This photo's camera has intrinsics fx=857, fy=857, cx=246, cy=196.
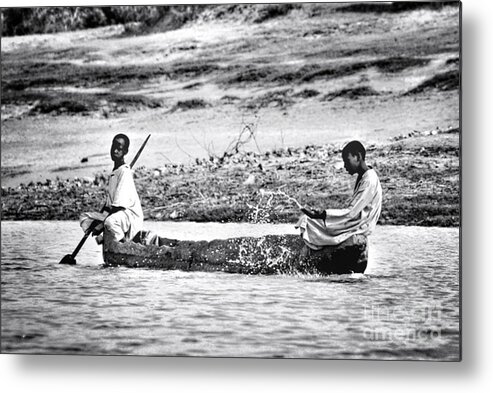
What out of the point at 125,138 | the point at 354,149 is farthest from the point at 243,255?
the point at 125,138

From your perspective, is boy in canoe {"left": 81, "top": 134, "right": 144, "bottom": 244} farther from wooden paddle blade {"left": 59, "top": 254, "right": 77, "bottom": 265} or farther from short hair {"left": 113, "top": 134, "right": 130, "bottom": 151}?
wooden paddle blade {"left": 59, "top": 254, "right": 77, "bottom": 265}

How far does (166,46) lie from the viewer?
17.4 ft

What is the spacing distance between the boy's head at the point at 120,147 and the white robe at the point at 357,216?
1.28m

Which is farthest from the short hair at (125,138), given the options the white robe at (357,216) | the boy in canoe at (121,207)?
the white robe at (357,216)

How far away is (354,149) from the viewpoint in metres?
5.14

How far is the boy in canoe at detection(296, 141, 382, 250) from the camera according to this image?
511 cm

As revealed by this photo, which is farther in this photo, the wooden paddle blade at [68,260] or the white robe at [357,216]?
the wooden paddle blade at [68,260]

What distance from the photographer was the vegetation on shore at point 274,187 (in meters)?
5.07

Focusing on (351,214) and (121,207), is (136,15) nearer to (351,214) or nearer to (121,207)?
(121,207)

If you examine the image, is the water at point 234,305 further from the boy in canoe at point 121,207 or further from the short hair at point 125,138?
the short hair at point 125,138

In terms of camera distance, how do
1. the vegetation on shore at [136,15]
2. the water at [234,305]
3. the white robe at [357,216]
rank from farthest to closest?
1. the vegetation on shore at [136,15]
2. the white robe at [357,216]
3. the water at [234,305]

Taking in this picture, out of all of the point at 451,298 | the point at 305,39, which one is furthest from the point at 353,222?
the point at 305,39

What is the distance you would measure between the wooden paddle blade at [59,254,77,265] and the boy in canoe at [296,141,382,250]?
4.59ft

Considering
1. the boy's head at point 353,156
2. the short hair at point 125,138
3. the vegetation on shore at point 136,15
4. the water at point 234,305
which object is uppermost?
the vegetation on shore at point 136,15
